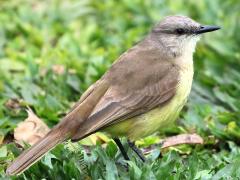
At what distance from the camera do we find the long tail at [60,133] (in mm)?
6371

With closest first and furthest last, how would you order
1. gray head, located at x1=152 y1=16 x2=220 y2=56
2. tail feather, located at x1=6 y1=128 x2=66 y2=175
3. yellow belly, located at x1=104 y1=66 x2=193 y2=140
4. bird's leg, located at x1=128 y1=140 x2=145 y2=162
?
tail feather, located at x1=6 y1=128 x2=66 y2=175
yellow belly, located at x1=104 y1=66 x2=193 y2=140
bird's leg, located at x1=128 y1=140 x2=145 y2=162
gray head, located at x1=152 y1=16 x2=220 y2=56

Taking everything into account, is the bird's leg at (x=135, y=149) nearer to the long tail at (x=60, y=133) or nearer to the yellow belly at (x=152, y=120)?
the yellow belly at (x=152, y=120)

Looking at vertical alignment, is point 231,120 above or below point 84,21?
below

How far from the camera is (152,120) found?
23.3ft

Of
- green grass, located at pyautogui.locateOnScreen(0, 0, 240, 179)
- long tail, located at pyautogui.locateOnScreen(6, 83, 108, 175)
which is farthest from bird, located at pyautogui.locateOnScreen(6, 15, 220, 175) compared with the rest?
green grass, located at pyautogui.locateOnScreen(0, 0, 240, 179)

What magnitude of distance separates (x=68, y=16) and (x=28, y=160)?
5123 millimetres

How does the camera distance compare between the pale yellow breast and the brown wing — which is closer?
the brown wing

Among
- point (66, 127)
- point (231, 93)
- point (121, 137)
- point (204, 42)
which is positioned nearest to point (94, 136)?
point (121, 137)

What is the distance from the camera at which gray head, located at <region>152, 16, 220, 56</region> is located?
775cm

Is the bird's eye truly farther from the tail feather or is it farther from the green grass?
the tail feather

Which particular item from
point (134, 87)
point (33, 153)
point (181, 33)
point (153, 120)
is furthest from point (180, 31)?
point (33, 153)

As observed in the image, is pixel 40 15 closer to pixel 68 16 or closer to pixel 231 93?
pixel 68 16

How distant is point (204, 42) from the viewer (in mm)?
10352

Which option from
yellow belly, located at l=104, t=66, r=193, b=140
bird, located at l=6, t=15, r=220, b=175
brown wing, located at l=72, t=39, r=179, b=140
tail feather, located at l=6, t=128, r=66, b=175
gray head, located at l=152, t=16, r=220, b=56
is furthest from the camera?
gray head, located at l=152, t=16, r=220, b=56
